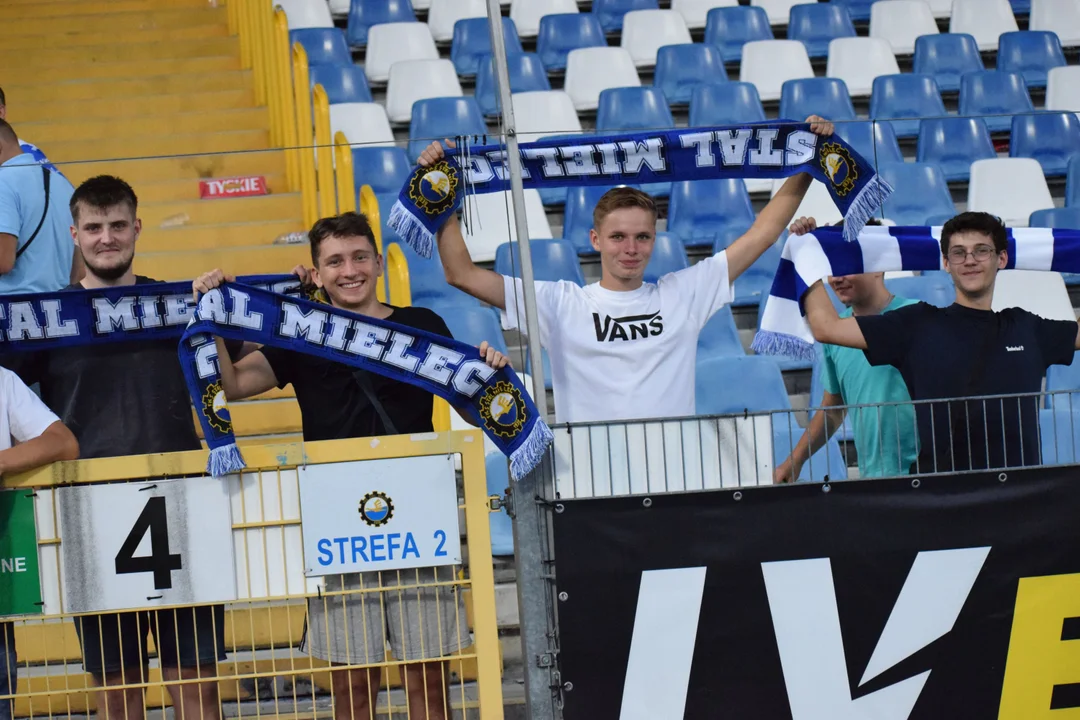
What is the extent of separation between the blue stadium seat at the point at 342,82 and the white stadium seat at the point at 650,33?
181 centimetres

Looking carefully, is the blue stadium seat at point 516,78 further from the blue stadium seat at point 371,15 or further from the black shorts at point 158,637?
the black shorts at point 158,637

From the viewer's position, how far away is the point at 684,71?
25.3ft

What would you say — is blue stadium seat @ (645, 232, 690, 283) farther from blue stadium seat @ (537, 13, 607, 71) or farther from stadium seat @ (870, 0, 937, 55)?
stadium seat @ (870, 0, 937, 55)

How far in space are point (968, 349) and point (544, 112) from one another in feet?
13.1

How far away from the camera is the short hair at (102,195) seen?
133 inches

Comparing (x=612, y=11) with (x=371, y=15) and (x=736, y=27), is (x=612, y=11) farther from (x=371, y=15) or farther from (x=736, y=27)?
(x=371, y=15)

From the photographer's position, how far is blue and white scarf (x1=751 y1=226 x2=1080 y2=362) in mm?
3645

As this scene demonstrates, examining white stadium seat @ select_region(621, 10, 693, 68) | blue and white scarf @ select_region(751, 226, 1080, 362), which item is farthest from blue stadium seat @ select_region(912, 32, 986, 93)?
blue and white scarf @ select_region(751, 226, 1080, 362)

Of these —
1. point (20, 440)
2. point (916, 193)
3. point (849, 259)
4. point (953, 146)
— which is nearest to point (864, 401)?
point (849, 259)

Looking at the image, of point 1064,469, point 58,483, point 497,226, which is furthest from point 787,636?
point 497,226

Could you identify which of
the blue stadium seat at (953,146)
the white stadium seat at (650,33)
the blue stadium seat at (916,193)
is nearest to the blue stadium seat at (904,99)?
the blue stadium seat at (953,146)

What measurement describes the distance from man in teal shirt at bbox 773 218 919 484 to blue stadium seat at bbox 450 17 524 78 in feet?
13.6

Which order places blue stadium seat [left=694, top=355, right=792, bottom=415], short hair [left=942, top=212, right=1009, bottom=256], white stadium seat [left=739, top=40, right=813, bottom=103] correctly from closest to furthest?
1. short hair [left=942, top=212, right=1009, bottom=256]
2. blue stadium seat [left=694, top=355, right=792, bottom=415]
3. white stadium seat [left=739, top=40, right=813, bottom=103]

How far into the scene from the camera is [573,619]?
302cm
